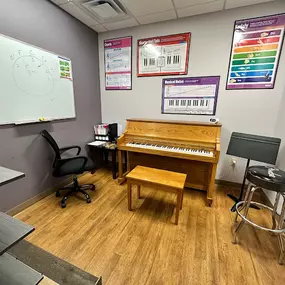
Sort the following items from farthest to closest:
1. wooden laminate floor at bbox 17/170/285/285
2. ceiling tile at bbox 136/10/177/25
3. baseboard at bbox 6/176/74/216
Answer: ceiling tile at bbox 136/10/177/25
baseboard at bbox 6/176/74/216
wooden laminate floor at bbox 17/170/285/285

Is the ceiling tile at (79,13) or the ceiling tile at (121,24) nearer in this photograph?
the ceiling tile at (79,13)

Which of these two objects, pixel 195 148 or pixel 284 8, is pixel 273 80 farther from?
pixel 195 148

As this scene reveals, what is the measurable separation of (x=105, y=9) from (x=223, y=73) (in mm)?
1889

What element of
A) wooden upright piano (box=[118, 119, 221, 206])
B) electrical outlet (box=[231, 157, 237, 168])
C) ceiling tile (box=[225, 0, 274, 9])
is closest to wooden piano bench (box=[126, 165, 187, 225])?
wooden upright piano (box=[118, 119, 221, 206])

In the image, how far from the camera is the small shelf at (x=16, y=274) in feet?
2.29

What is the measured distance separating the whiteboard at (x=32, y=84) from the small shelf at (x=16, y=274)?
1.49m

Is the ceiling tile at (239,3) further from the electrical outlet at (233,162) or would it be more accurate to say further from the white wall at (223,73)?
the electrical outlet at (233,162)

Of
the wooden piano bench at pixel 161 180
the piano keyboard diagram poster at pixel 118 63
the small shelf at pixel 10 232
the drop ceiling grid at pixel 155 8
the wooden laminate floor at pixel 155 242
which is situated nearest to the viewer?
the small shelf at pixel 10 232

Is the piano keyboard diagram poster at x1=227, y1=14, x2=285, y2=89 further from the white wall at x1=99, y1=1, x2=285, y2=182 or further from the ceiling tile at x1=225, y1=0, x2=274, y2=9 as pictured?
the ceiling tile at x1=225, y1=0, x2=274, y2=9

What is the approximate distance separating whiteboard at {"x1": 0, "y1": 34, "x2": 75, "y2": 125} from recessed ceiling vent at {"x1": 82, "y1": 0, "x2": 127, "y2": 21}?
0.76 metres

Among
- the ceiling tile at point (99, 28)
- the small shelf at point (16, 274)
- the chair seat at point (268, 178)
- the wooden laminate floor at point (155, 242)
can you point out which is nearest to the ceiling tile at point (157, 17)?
the ceiling tile at point (99, 28)

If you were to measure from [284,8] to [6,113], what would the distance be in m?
3.50

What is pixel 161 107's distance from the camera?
2781 mm

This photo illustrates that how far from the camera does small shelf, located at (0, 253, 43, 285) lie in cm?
70
